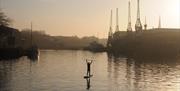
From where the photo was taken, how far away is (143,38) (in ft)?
505

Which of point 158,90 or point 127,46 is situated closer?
point 158,90

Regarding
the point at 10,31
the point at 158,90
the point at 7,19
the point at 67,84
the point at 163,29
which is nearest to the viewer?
the point at 158,90

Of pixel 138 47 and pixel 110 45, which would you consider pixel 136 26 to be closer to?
pixel 138 47

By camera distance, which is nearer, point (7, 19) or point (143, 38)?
point (7, 19)

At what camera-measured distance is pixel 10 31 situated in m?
97.3

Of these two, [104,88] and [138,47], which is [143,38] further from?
[104,88]

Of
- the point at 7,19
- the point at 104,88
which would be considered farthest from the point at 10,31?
the point at 104,88

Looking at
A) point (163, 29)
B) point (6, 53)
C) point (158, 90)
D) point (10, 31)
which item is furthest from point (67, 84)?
point (163, 29)

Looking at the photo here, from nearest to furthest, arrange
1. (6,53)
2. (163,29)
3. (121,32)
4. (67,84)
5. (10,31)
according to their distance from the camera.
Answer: (67,84)
(6,53)
(10,31)
(163,29)
(121,32)

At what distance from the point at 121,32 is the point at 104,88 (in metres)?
155

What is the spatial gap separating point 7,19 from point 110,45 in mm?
73981

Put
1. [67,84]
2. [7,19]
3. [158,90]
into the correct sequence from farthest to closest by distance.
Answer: [7,19]
[67,84]
[158,90]

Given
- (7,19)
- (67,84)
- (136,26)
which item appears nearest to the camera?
(67,84)

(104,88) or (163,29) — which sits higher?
(163,29)
